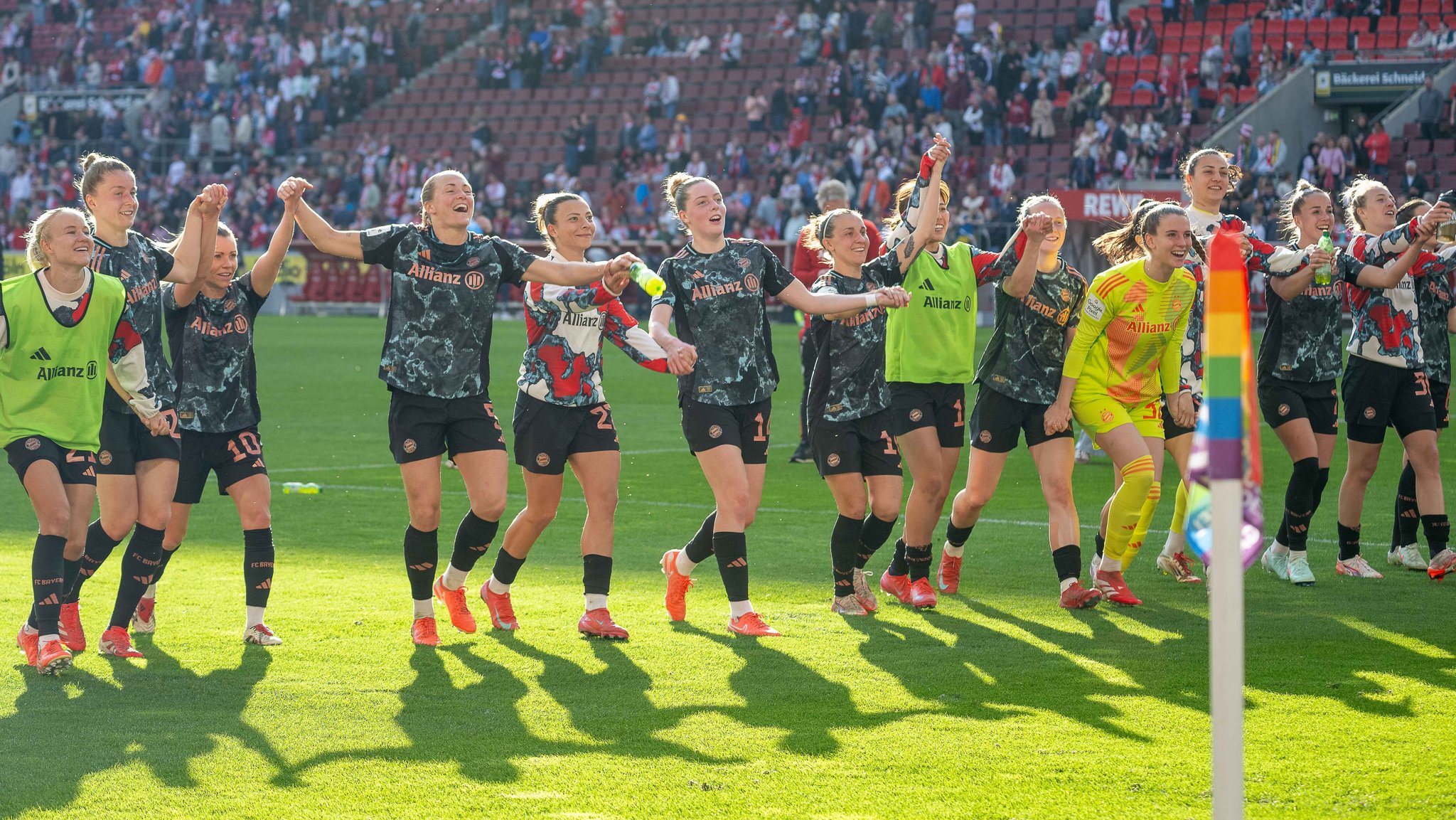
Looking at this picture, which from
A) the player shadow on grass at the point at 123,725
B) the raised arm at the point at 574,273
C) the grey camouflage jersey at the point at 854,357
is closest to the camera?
the player shadow on grass at the point at 123,725

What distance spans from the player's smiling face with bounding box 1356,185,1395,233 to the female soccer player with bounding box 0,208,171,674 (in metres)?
5.86

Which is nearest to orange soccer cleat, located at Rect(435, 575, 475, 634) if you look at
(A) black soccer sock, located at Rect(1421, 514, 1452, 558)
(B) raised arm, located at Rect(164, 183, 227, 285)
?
(B) raised arm, located at Rect(164, 183, 227, 285)

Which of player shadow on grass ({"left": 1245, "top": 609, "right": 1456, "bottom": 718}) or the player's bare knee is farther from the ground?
the player's bare knee

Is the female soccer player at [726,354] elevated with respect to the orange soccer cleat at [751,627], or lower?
elevated

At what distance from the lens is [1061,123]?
31938mm

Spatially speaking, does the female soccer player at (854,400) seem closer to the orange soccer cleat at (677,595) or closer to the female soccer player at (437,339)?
the orange soccer cleat at (677,595)

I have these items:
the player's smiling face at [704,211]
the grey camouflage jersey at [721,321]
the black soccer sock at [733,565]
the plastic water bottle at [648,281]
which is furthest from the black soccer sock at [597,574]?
the plastic water bottle at [648,281]

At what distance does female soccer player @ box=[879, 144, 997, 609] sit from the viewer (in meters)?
7.49

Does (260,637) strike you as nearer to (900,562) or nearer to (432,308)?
(432,308)

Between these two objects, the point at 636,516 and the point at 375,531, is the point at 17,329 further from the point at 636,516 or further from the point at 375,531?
the point at 636,516

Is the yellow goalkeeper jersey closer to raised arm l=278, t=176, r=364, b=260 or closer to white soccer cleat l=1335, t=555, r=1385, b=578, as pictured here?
white soccer cleat l=1335, t=555, r=1385, b=578

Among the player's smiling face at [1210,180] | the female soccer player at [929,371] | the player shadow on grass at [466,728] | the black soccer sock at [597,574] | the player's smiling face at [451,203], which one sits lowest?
the player shadow on grass at [466,728]

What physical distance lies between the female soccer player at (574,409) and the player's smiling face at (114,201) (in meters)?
1.60

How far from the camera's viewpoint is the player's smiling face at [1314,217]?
800 centimetres
